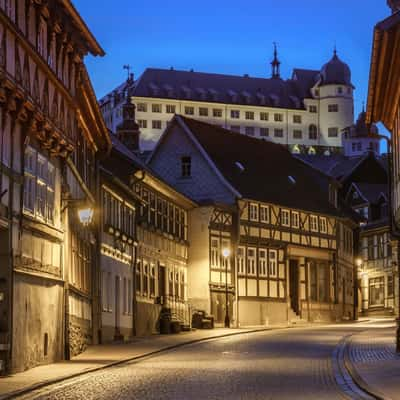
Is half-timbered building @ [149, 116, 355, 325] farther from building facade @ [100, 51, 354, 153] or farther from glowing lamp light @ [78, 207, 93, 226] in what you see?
building facade @ [100, 51, 354, 153]

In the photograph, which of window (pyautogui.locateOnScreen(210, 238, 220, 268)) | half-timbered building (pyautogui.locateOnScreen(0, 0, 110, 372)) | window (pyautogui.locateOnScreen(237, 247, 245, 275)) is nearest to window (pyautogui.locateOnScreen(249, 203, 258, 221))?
window (pyautogui.locateOnScreen(237, 247, 245, 275))

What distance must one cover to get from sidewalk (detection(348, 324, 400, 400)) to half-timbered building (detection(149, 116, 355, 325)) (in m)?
19.7

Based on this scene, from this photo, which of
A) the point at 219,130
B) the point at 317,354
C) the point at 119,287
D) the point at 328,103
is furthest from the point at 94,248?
the point at 328,103

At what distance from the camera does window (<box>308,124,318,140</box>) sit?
185m

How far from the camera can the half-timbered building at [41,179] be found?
76.2 feet

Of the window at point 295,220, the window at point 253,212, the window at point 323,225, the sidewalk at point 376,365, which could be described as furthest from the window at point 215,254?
the sidewalk at point 376,365

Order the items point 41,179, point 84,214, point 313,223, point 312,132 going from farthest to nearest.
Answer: point 312,132 → point 313,223 → point 84,214 → point 41,179

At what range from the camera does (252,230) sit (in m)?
65.9

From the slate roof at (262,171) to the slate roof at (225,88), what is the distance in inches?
3597

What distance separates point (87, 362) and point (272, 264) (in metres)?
39.6

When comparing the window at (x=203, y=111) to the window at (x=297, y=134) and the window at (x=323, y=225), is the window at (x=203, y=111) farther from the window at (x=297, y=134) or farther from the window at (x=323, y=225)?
the window at (x=323, y=225)

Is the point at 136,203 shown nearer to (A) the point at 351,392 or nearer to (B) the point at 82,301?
(B) the point at 82,301

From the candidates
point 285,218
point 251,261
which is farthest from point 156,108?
point 251,261

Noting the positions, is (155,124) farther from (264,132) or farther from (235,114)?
(264,132)
